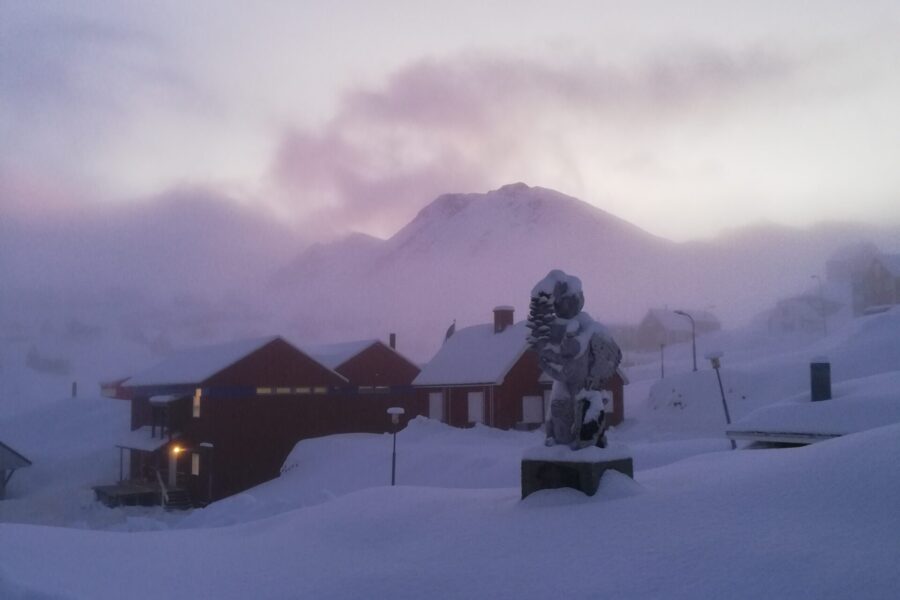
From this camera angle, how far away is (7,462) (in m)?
46.6

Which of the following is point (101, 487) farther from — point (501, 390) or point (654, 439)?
point (654, 439)

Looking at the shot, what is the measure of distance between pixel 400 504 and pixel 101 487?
3523 cm

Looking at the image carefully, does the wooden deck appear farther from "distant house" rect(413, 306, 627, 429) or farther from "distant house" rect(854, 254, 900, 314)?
"distant house" rect(854, 254, 900, 314)

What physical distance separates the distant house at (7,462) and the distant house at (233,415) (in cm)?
671

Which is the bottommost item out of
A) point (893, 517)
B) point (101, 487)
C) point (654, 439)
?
point (101, 487)

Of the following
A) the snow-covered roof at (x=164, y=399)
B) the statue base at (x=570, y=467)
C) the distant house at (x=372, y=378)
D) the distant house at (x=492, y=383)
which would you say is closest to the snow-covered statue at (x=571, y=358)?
the statue base at (x=570, y=467)

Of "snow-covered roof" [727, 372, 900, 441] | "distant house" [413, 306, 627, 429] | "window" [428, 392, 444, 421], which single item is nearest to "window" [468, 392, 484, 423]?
"distant house" [413, 306, 627, 429]

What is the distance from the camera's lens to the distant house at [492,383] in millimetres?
45031

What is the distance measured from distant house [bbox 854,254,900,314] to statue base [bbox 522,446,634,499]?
256 feet

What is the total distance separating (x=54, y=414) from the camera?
67938mm

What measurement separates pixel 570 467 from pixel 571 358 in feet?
6.33

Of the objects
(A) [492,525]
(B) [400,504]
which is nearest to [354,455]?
(B) [400,504]

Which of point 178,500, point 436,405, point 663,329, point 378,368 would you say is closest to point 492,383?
point 436,405

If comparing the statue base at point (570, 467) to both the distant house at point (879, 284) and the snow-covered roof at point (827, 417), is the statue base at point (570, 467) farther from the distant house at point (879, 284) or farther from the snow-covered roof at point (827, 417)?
the distant house at point (879, 284)
